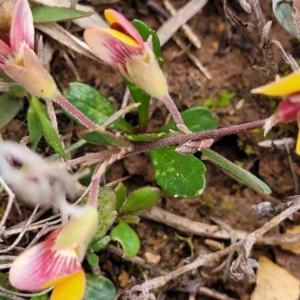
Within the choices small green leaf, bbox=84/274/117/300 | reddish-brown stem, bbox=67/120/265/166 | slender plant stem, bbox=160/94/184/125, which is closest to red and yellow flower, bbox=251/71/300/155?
reddish-brown stem, bbox=67/120/265/166

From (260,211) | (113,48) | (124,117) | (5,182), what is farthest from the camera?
(124,117)

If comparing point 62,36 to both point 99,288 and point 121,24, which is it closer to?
point 121,24

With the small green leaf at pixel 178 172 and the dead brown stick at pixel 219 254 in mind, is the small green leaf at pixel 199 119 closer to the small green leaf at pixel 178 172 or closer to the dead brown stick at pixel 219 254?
the small green leaf at pixel 178 172

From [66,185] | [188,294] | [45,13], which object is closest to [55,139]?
[66,185]

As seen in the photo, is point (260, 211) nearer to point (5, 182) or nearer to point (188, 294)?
point (188, 294)

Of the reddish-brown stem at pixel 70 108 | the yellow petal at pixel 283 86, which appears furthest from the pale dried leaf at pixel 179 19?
the yellow petal at pixel 283 86

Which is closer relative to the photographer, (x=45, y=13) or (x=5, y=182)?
(x=5, y=182)
